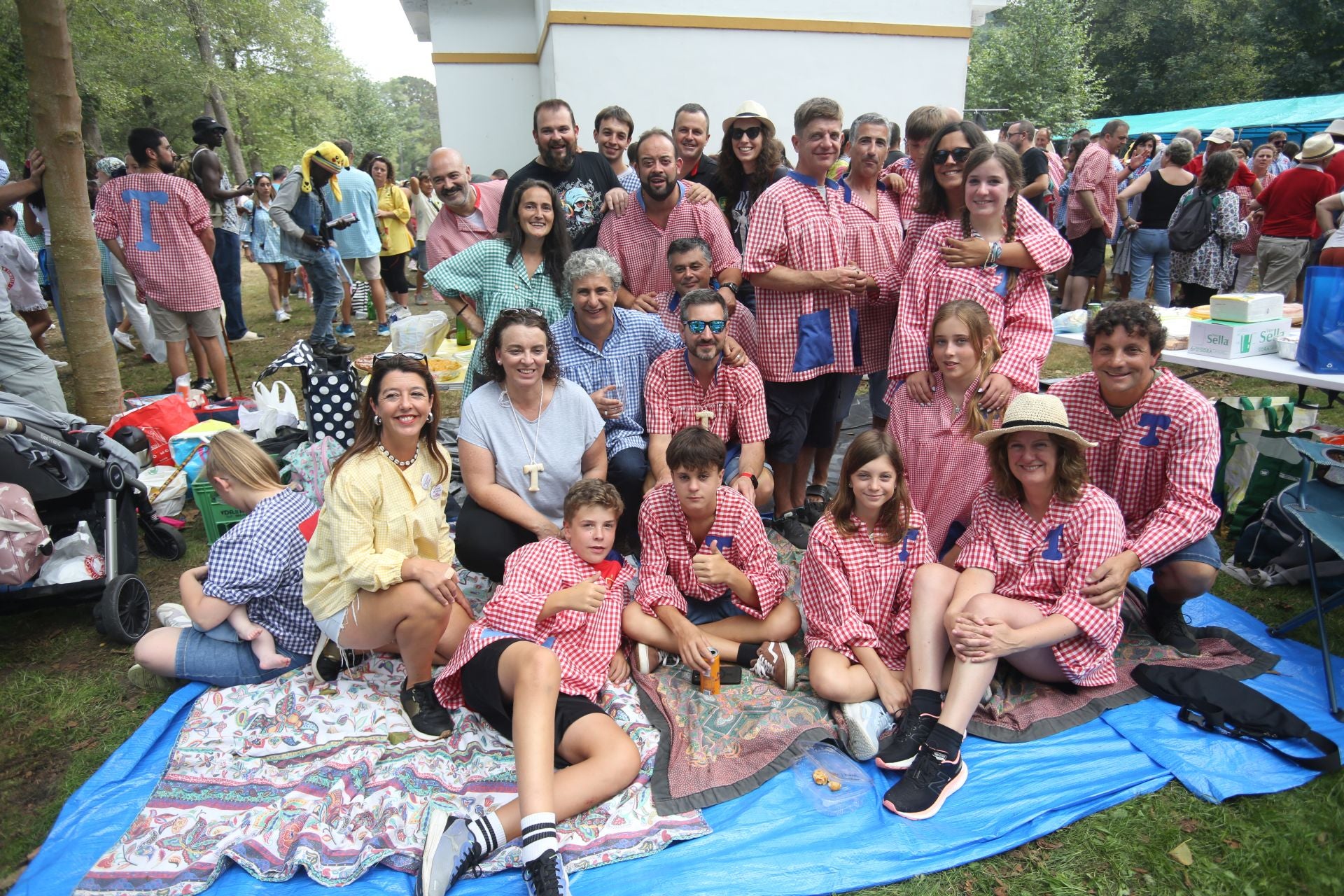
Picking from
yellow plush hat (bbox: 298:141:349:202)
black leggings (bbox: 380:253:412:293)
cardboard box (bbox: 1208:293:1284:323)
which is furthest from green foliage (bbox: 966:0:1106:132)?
cardboard box (bbox: 1208:293:1284:323)

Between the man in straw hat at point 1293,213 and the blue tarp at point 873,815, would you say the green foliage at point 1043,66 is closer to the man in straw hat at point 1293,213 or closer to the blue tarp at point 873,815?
the man in straw hat at point 1293,213

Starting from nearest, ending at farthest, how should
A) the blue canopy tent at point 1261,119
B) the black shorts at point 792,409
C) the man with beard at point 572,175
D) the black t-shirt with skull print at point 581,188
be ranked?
1. the black shorts at point 792,409
2. the man with beard at point 572,175
3. the black t-shirt with skull print at point 581,188
4. the blue canopy tent at point 1261,119

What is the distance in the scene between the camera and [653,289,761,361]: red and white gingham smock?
169 inches

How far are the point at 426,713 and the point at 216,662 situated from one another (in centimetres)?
95

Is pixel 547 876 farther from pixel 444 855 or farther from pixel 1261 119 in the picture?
pixel 1261 119

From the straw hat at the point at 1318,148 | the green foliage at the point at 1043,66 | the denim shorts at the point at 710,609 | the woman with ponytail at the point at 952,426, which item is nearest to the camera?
the woman with ponytail at the point at 952,426

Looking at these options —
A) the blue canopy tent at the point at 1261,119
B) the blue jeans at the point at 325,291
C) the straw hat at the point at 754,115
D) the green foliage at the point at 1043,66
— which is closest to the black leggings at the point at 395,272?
the blue jeans at the point at 325,291

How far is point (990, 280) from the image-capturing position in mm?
3631

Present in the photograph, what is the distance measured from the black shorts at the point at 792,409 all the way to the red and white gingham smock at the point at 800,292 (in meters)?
0.07

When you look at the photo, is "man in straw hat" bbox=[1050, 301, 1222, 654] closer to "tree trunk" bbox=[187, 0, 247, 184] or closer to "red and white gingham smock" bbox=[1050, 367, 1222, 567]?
"red and white gingham smock" bbox=[1050, 367, 1222, 567]

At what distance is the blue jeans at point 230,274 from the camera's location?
27.6ft

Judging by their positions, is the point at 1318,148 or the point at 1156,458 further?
the point at 1318,148

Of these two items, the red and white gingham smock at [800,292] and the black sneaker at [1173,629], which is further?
the red and white gingham smock at [800,292]

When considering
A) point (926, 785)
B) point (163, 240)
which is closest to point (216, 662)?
point (926, 785)
